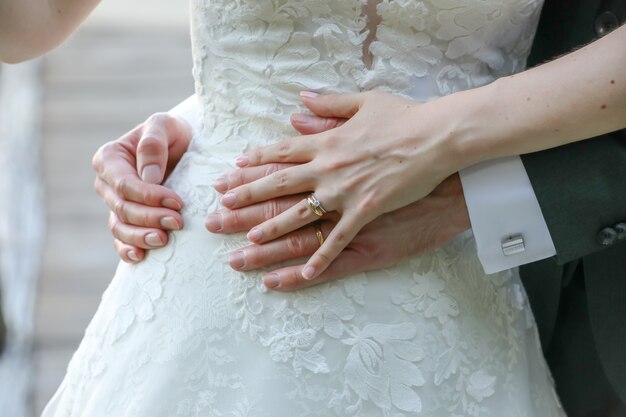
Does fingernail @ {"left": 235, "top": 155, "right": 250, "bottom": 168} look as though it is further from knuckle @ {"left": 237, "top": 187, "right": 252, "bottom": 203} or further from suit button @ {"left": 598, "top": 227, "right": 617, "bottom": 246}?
suit button @ {"left": 598, "top": 227, "right": 617, "bottom": 246}

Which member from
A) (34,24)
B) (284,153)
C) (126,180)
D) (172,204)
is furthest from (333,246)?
(34,24)

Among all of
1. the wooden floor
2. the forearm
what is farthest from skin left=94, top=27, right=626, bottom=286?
the wooden floor

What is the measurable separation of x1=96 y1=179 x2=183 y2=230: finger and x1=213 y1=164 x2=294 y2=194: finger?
0.07 m

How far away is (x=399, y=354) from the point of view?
122cm

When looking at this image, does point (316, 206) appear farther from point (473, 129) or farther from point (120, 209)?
point (120, 209)

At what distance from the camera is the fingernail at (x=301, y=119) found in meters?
1.27

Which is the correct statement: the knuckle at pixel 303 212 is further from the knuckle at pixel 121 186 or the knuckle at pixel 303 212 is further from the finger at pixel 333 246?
the knuckle at pixel 121 186

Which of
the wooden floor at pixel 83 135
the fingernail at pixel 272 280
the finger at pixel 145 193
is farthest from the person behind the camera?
the wooden floor at pixel 83 135

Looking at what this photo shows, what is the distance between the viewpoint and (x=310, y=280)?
1.22 meters

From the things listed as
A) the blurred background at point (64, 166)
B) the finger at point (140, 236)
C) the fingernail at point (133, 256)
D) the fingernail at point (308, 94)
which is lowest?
the fingernail at point (133, 256)

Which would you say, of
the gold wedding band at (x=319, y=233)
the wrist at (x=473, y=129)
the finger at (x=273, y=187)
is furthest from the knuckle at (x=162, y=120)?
the wrist at (x=473, y=129)

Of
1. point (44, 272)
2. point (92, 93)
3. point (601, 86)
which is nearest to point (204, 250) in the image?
point (601, 86)

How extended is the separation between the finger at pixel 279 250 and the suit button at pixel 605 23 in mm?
450

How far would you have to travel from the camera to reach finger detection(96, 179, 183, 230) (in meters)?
1.30
